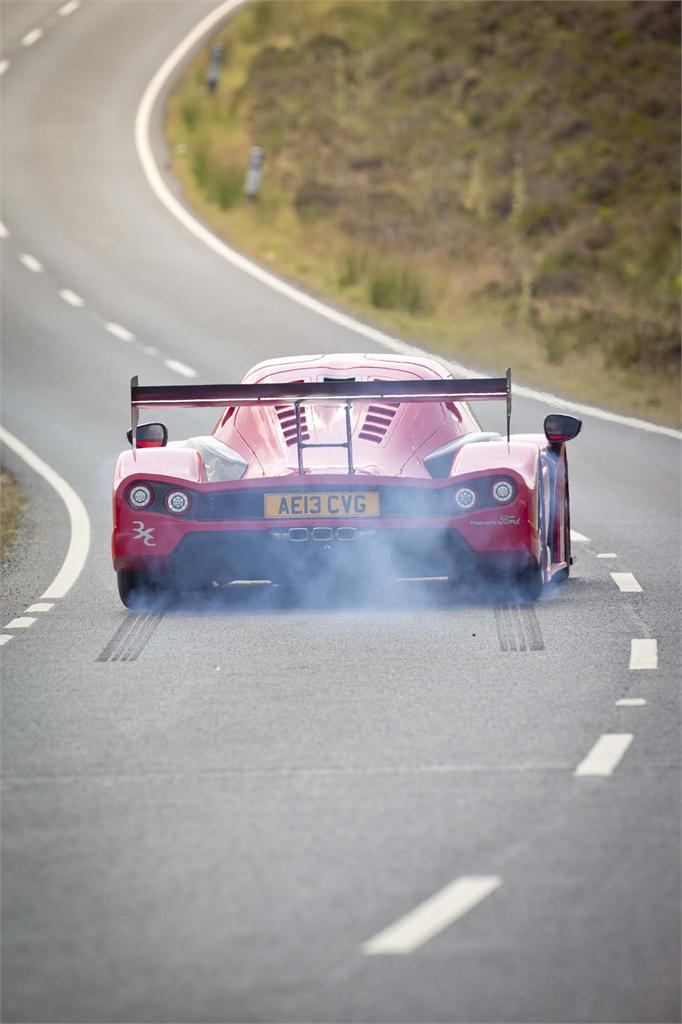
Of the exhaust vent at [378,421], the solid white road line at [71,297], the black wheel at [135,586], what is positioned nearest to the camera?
the black wheel at [135,586]

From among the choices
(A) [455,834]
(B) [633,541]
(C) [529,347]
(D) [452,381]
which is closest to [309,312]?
(C) [529,347]

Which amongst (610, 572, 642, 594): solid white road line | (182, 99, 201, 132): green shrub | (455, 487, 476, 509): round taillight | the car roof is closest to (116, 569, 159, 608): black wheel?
the car roof

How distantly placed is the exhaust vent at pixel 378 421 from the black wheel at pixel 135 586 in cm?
139

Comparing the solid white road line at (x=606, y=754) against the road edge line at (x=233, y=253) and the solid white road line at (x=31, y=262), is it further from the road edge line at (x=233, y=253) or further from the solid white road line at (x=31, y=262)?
the solid white road line at (x=31, y=262)

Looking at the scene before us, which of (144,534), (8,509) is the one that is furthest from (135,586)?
(8,509)

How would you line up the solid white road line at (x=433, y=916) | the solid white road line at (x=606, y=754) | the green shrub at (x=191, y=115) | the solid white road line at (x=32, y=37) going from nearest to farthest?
the solid white road line at (x=433, y=916)
the solid white road line at (x=606, y=754)
the green shrub at (x=191, y=115)
the solid white road line at (x=32, y=37)

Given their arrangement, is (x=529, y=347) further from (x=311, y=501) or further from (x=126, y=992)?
(x=126, y=992)

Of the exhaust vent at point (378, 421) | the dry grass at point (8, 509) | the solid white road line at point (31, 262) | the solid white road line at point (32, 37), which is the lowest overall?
the dry grass at point (8, 509)

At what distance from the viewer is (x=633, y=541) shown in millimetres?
13328

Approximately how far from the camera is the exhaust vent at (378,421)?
423 inches

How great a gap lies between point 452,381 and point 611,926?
555 cm

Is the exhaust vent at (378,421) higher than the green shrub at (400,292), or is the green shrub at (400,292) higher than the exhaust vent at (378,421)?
the exhaust vent at (378,421)

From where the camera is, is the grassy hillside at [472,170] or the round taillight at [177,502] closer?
the round taillight at [177,502]

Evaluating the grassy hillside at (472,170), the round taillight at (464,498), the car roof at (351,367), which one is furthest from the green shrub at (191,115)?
the round taillight at (464,498)
